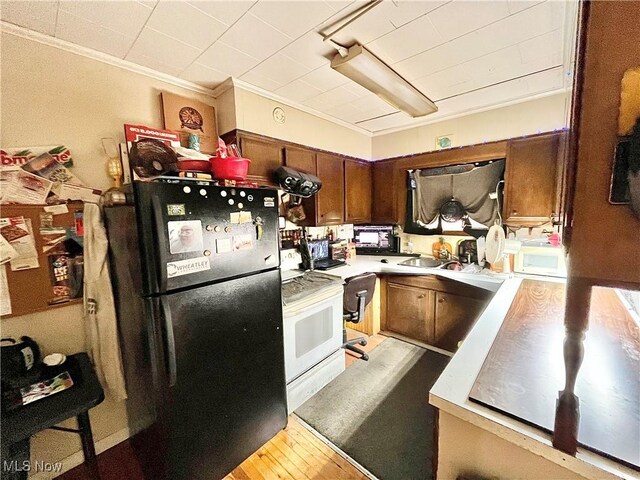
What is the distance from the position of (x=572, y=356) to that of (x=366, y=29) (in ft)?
5.45

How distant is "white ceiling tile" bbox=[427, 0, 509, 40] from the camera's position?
49.2 inches

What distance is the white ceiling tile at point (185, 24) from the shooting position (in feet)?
4.03

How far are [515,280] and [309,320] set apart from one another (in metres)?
1.67

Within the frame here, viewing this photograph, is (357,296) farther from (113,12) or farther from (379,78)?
(113,12)

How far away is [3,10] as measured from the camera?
3.88 feet

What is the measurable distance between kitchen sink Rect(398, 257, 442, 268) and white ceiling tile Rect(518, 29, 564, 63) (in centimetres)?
188

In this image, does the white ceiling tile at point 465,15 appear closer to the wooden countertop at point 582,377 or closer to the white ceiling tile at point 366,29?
the white ceiling tile at point 366,29

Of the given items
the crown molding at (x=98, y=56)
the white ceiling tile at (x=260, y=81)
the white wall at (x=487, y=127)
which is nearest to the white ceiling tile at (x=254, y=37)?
the white ceiling tile at (x=260, y=81)

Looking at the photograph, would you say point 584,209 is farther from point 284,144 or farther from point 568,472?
point 284,144

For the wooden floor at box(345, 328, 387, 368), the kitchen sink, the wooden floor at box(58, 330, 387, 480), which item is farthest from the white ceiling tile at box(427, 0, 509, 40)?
the wooden floor at box(345, 328, 387, 368)

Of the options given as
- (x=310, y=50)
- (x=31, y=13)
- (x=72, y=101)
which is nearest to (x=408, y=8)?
(x=310, y=50)

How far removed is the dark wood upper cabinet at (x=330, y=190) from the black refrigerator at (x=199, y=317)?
3.64 feet

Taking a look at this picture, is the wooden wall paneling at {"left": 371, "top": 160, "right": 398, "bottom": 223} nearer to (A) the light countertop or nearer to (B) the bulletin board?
(A) the light countertop

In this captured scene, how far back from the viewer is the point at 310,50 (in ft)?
5.15
